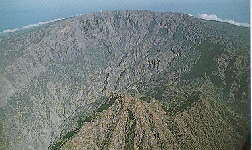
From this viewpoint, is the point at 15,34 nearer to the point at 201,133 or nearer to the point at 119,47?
the point at 119,47

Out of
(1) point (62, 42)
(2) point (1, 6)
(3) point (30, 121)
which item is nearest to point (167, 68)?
(1) point (62, 42)

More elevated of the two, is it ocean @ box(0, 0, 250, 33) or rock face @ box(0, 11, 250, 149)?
ocean @ box(0, 0, 250, 33)

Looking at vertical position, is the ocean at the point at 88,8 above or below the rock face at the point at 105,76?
above

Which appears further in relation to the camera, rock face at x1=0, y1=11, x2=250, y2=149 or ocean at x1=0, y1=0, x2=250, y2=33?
rock face at x1=0, y1=11, x2=250, y2=149

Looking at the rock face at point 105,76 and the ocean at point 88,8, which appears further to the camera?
the rock face at point 105,76
